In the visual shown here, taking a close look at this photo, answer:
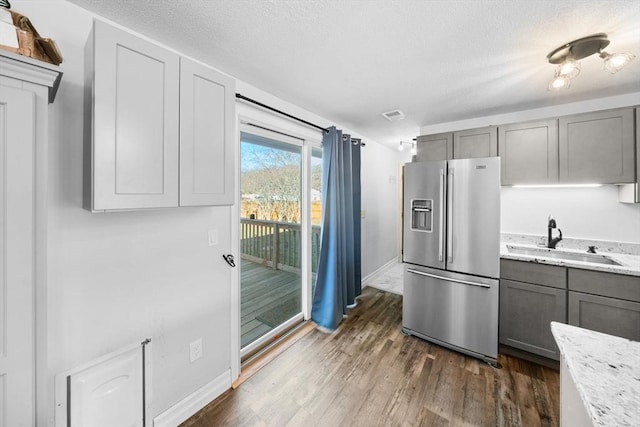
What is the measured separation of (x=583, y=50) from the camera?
151 cm

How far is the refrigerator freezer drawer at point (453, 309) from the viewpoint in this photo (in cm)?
218

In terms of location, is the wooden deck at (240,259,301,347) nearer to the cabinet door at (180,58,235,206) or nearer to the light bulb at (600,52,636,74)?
the cabinet door at (180,58,235,206)

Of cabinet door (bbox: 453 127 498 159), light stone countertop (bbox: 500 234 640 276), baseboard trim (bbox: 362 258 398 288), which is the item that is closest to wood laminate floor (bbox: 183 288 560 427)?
light stone countertop (bbox: 500 234 640 276)

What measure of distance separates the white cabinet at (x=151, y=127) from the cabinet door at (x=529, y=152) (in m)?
2.65

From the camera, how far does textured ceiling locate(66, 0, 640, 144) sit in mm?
1269

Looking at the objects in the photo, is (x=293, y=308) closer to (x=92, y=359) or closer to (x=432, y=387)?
(x=432, y=387)

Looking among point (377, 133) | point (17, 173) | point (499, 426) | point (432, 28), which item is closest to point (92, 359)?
point (17, 173)

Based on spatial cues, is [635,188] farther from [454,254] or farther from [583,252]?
[454,254]

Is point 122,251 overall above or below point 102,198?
below

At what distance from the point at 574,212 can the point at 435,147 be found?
1493 millimetres

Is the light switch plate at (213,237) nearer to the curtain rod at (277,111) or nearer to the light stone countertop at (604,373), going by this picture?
the curtain rod at (277,111)

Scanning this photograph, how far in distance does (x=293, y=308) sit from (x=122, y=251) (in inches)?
73.6

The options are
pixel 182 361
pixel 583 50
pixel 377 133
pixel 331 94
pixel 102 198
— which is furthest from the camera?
pixel 377 133

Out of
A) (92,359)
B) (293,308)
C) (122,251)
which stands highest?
(122,251)
